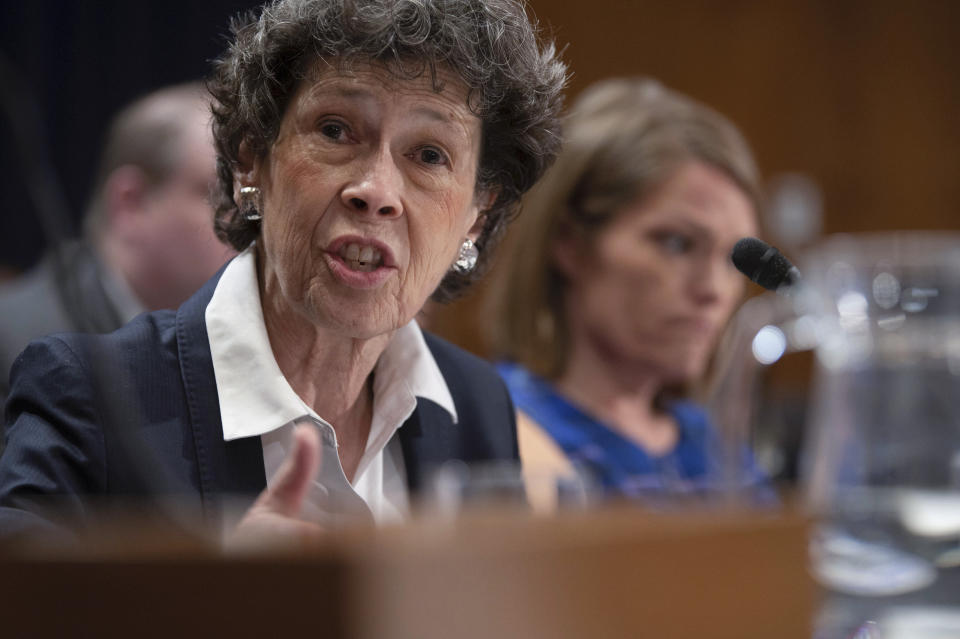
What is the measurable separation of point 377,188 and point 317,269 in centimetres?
9

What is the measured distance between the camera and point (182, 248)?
1.46m

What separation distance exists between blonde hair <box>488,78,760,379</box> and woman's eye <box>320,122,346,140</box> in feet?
3.63

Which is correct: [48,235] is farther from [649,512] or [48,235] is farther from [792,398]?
[792,398]

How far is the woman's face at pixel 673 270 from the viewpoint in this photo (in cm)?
219

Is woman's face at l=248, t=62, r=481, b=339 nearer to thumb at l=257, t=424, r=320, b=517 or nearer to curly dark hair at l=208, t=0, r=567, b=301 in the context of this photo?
curly dark hair at l=208, t=0, r=567, b=301

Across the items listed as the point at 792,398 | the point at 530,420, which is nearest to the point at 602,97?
the point at 530,420

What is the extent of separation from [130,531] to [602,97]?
6.04ft

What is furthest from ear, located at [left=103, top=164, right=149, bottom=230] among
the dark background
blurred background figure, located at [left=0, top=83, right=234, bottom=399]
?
the dark background

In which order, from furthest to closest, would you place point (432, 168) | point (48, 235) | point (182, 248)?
point (182, 248) → point (432, 168) → point (48, 235)

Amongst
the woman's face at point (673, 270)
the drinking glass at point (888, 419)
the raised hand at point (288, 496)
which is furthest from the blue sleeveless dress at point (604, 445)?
the raised hand at point (288, 496)

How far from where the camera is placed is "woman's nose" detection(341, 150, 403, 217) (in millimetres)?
1067

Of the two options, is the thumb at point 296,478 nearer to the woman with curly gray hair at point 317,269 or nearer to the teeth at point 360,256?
the woman with curly gray hair at point 317,269

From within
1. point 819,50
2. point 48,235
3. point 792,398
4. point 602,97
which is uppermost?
point 819,50

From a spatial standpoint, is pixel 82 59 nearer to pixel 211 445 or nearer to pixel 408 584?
pixel 211 445
